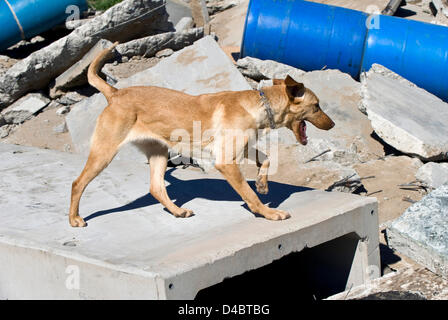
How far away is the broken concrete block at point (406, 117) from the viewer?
667cm

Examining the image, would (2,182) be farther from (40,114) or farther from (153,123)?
(40,114)

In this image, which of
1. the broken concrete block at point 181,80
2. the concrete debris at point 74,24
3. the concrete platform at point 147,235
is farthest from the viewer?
the concrete debris at point 74,24

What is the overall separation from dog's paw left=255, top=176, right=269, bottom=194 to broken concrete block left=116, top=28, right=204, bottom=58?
4651 millimetres

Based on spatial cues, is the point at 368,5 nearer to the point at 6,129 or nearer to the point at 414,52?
the point at 414,52

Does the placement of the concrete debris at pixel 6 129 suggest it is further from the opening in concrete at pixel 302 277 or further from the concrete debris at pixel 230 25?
the opening in concrete at pixel 302 277

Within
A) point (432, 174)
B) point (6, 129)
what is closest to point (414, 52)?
point (432, 174)

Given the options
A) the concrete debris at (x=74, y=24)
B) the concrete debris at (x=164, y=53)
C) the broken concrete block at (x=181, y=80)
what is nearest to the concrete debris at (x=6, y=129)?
the broken concrete block at (x=181, y=80)

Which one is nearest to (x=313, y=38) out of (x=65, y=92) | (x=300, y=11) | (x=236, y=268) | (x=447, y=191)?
(x=300, y=11)

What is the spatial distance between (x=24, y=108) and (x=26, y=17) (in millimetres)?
1993

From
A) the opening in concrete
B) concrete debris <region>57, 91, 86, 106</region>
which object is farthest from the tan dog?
concrete debris <region>57, 91, 86, 106</region>

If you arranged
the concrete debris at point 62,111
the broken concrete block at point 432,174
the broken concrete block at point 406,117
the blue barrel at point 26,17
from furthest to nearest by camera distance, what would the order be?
the blue barrel at point 26,17 < the concrete debris at point 62,111 < the broken concrete block at point 406,117 < the broken concrete block at point 432,174

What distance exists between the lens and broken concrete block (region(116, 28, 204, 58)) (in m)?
8.70

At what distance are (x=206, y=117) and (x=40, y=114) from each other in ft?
15.8

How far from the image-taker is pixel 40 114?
28.4 feet
